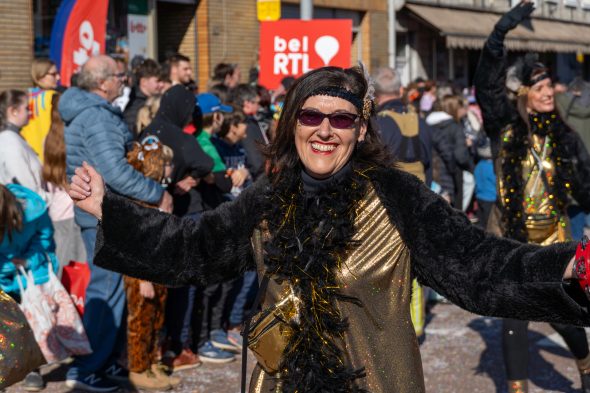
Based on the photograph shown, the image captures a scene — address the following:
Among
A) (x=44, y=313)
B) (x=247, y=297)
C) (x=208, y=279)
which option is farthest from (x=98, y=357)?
(x=208, y=279)

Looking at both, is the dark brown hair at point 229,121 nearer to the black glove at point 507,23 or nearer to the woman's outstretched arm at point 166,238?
the black glove at point 507,23

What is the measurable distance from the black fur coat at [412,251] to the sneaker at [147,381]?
3.24 m

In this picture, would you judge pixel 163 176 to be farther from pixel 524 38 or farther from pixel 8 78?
pixel 524 38

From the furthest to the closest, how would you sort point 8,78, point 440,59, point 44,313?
point 440,59 → point 8,78 → point 44,313

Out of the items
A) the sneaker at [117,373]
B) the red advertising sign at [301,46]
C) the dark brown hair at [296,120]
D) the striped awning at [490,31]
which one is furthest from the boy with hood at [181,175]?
the striped awning at [490,31]

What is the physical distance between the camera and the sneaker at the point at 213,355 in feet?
23.0

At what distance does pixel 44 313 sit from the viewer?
601cm

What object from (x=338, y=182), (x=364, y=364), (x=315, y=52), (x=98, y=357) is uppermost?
(x=315, y=52)

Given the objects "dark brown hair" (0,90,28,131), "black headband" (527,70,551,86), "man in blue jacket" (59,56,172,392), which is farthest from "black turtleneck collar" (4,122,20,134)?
"black headband" (527,70,551,86)

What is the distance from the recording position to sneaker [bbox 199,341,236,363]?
7012 mm

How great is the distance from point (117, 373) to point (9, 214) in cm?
161

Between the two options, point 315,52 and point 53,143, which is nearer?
point 53,143

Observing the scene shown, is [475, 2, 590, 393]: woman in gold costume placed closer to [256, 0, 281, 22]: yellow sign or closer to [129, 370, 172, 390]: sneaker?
[129, 370, 172, 390]: sneaker

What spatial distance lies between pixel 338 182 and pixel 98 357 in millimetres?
3518
